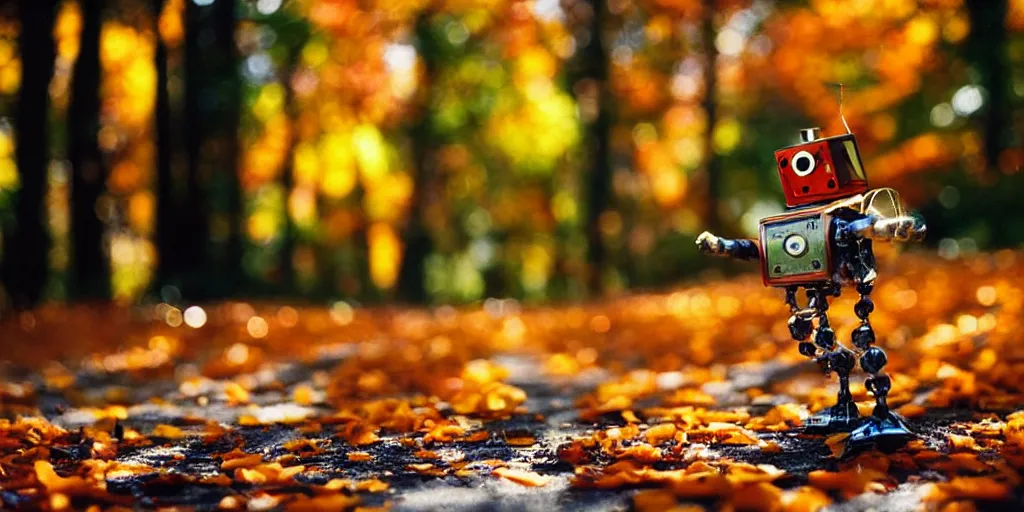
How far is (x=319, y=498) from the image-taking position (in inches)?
119

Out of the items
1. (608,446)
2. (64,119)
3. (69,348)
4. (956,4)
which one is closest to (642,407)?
(608,446)

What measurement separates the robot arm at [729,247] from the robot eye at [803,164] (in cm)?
37

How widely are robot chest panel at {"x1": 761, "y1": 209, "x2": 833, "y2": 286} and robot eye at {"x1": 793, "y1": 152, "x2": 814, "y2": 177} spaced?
0.57ft

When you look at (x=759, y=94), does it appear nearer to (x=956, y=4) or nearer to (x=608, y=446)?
(x=956, y=4)

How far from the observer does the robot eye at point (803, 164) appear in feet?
12.1

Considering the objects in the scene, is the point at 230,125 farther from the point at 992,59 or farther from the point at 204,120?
the point at 992,59

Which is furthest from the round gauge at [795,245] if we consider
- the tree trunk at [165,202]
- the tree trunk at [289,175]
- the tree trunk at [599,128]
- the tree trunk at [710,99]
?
the tree trunk at [289,175]

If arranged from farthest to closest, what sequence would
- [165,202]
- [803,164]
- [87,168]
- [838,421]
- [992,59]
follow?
[87,168]
[165,202]
[992,59]
[838,421]
[803,164]

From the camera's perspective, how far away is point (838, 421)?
3916 millimetres

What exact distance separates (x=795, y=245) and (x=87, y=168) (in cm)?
1433

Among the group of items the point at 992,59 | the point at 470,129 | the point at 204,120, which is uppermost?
the point at 470,129

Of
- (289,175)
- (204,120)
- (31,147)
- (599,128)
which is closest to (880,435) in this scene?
(31,147)

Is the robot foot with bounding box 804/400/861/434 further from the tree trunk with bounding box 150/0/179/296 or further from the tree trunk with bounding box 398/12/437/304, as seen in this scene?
the tree trunk with bounding box 398/12/437/304

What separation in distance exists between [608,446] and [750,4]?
18.1m
